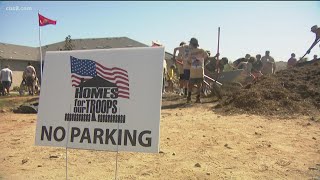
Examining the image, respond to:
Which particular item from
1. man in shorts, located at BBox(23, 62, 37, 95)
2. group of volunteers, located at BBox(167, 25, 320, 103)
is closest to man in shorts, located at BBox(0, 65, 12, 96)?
man in shorts, located at BBox(23, 62, 37, 95)

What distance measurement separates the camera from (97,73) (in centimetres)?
427

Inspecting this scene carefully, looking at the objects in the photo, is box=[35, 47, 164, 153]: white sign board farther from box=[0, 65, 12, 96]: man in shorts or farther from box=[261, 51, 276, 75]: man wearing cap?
box=[0, 65, 12, 96]: man in shorts

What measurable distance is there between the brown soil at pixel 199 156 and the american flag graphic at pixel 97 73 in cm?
124

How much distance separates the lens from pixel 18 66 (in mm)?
38344

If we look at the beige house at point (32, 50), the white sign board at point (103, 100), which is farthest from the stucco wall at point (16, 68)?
the white sign board at point (103, 100)

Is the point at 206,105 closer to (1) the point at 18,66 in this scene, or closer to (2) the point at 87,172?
(2) the point at 87,172

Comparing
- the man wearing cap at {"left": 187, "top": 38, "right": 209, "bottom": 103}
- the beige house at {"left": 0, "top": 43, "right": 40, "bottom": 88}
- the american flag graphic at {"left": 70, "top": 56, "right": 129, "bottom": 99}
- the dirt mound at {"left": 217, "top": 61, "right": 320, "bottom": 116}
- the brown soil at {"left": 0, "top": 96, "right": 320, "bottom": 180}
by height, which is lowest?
the brown soil at {"left": 0, "top": 96, "right": 320, "bottom": 180}

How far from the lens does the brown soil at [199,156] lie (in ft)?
15.9

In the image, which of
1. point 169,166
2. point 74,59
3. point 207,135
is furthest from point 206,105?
point 74,59

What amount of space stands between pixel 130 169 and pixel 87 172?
0.55 metres

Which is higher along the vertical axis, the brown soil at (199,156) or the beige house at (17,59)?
the beige house at (17,59)

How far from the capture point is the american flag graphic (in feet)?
13.6

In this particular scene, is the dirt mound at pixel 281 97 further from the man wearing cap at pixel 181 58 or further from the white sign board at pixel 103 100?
the white sign board at pixel 103 100

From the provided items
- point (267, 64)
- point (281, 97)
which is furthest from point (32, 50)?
point (281, 97)
